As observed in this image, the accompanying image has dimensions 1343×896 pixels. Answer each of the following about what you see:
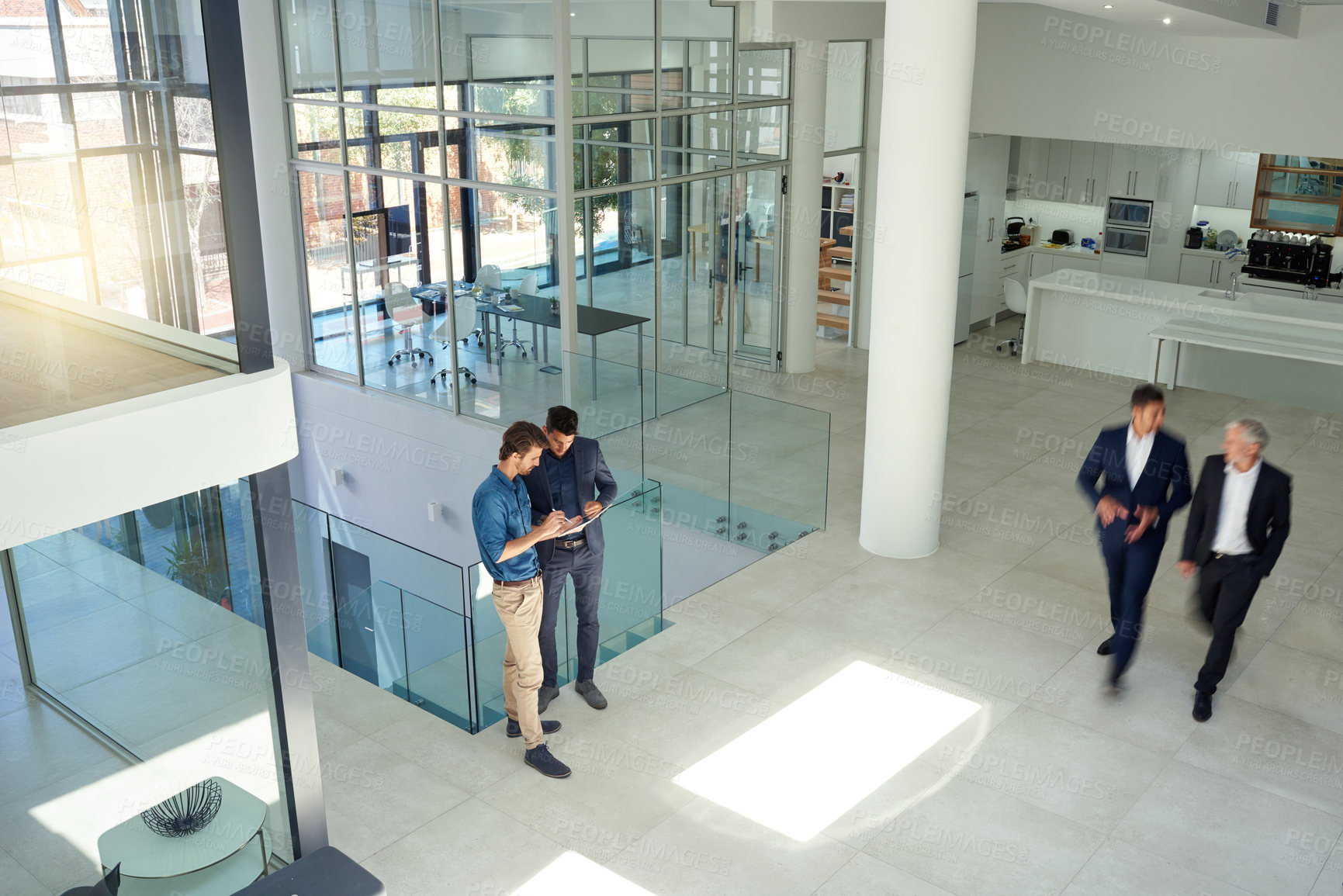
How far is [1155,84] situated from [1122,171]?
348cm

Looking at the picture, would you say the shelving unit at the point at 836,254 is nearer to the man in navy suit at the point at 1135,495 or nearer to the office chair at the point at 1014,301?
the office chair at the point at 1014,301

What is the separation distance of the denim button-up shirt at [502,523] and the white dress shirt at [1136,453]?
120 inches

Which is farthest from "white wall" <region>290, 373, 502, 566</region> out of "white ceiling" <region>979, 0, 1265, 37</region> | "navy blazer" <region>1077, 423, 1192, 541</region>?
"white ceiling" <region>979, 0, 1265, 37</region>

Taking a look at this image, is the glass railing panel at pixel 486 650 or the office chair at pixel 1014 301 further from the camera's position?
the office chair at pixel 1014 301

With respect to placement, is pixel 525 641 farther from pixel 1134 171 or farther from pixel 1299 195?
pixel 1299 195

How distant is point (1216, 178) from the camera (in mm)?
14031

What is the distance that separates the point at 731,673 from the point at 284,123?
23.9 ft

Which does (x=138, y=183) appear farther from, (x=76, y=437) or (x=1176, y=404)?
(x=1176, y=404)

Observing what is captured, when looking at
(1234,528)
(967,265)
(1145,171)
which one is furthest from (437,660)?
(1145,171)

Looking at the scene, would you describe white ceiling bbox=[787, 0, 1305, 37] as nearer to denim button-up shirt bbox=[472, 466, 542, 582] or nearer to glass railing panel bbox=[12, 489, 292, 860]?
denim button-up shirt bbox=[472, 466, 542, 582]

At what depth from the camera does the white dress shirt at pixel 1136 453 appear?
5.76 m

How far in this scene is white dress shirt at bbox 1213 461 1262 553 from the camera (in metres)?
5.45

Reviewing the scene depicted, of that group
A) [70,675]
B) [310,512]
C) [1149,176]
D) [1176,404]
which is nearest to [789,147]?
[1176,404]

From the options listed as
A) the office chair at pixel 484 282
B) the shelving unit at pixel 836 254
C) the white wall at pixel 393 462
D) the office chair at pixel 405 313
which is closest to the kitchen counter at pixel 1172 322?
the shelving unit at pixel 836 254
